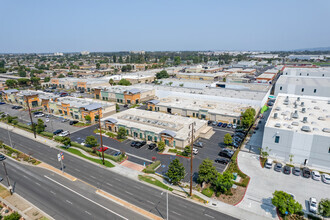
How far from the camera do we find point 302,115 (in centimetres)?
6306

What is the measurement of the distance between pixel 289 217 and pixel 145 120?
1937 inches

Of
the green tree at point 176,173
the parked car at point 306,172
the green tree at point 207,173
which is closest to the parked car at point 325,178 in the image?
the parked car at point 306,172

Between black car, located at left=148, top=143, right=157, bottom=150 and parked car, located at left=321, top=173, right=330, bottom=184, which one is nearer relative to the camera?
parked car, located at left=321, top=173, right=330, bottom=184

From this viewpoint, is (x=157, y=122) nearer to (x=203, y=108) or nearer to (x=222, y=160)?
(x=203, y=108)

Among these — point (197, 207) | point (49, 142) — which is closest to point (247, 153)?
point (197, 207)

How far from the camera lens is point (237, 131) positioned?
232 ft

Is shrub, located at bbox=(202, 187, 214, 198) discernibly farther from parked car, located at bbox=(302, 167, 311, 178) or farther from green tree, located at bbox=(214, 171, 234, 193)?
parked car, located at bbox=(302, 167, 311, 178)

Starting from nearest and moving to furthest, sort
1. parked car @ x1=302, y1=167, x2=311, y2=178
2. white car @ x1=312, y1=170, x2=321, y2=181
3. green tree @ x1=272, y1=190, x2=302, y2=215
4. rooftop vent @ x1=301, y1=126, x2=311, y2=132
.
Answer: green tree @ x1=272, y1=190, x2=302, y2=215 → white car @ x1=312, y1=170, x2=321, y2=181 → parked car @ x1=302, y1=167, x2=311, y2=178 → rooftop vent @ x1=301, y1=126, x2=311, y2=132

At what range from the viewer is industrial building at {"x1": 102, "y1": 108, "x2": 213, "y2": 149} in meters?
60.1

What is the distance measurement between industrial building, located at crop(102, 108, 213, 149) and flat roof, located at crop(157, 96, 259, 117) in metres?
13.4

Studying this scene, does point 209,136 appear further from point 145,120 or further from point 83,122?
point 83,122

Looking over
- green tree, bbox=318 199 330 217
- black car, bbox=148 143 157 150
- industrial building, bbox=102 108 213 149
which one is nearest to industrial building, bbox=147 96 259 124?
industrial building, bbox=102 108 213 149

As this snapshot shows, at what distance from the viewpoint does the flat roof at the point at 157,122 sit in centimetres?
6431

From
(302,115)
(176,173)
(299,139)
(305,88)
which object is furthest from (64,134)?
(305,88)
